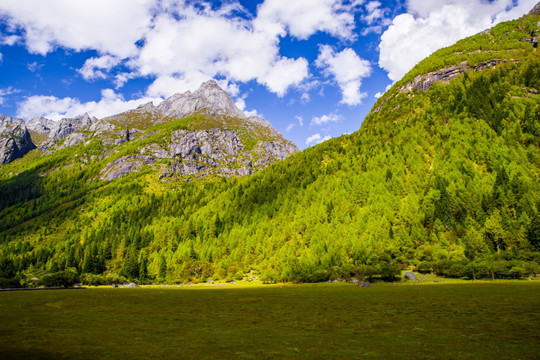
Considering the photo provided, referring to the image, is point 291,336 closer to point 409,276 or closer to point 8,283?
point 409,276

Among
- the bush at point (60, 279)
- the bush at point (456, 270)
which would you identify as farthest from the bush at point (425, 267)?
the bush at point (60, 279)

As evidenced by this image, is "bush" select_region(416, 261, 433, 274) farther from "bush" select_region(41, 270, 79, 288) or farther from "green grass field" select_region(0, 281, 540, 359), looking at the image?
"bush" select_region(41, 270, 79, 288)

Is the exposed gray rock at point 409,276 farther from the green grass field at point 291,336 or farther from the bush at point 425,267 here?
the green grass field at point 291,336

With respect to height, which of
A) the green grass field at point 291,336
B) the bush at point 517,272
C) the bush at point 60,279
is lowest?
the bush at point 60,279

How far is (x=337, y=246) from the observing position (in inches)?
6909

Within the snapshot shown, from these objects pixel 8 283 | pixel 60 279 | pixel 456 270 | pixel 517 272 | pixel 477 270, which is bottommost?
pixel 60 279

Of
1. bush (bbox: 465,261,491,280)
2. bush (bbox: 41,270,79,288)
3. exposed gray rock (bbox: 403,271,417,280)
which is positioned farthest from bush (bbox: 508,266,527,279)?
bush (bbox: 41,270,79,288)

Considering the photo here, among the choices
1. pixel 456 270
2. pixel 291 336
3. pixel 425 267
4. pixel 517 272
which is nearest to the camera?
pixel 291 336

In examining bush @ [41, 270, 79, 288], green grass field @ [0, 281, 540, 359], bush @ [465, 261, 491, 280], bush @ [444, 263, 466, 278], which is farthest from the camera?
bush @ [41, 270, 79, 288]

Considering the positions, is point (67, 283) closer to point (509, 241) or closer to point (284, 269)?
point (284, 269)

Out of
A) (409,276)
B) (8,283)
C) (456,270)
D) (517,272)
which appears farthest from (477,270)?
(8,283)

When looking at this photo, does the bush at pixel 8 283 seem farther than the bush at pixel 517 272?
Yes

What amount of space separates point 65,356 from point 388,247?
15802cm

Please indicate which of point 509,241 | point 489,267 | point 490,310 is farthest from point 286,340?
point 509,241
